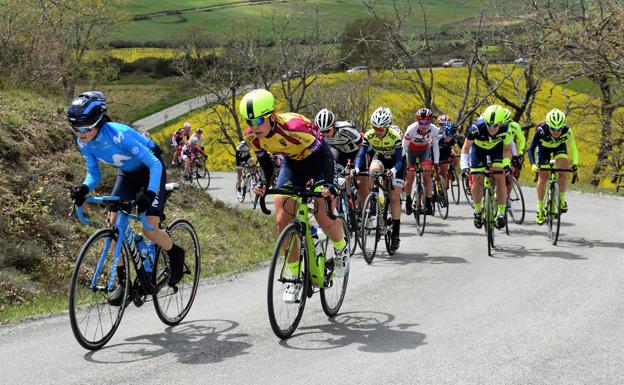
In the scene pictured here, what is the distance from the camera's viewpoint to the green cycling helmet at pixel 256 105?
6.47 metres

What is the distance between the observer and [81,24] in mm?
55938

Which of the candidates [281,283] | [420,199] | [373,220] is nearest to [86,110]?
[281,283]

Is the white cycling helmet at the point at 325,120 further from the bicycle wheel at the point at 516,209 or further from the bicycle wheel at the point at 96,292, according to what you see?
the bicycle wheel at the point at 516,209

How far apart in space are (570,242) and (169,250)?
8734 mm

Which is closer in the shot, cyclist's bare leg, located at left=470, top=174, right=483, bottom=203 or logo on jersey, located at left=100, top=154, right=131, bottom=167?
logo on jersey, located at left=100, top=154, right=131, bottom=167

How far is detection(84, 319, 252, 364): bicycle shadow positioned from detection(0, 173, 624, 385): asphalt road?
0.05 feet

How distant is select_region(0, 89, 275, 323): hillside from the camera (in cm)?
936

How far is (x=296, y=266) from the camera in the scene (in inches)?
264

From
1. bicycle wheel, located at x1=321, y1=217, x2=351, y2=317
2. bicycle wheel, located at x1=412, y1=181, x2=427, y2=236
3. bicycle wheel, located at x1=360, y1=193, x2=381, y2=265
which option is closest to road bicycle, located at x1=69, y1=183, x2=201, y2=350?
bicycle wheel, located at x1=321, y1=217, x2=351, y2=317

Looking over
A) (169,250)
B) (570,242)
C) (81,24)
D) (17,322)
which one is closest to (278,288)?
(169,250)

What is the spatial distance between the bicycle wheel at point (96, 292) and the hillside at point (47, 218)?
1804 mm

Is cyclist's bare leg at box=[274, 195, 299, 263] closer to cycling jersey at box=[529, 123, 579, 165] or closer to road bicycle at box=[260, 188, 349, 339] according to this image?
road bicycle at box=[260, 188, 349, 339]

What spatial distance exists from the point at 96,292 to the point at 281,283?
1614 millimetres

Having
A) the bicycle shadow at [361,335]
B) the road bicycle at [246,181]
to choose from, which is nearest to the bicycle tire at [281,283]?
the bicycle shadow at [361,335]
